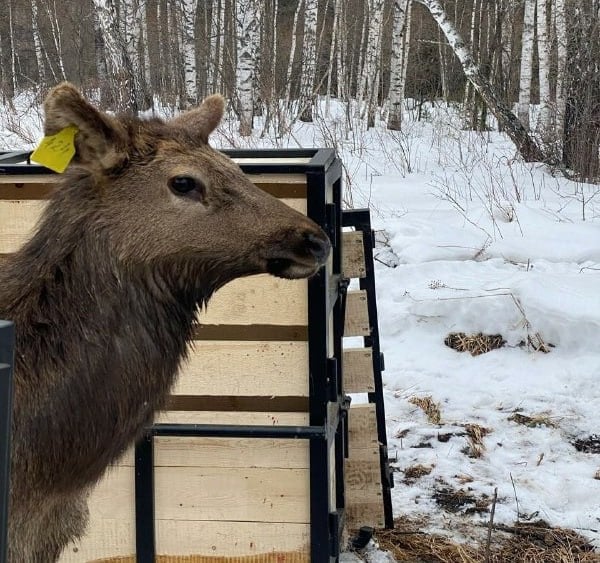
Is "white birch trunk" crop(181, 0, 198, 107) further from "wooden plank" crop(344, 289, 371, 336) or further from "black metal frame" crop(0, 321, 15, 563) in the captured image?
"black metal frame" crop(0, 321, 15, 563)

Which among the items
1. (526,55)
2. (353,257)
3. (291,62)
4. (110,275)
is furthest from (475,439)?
(291,62)

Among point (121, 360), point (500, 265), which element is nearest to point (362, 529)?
point (121, 360)

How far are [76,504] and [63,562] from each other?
80 cm

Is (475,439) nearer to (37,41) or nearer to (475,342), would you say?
(475,342)

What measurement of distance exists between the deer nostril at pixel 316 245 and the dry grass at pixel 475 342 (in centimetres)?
395

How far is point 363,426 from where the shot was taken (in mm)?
4004

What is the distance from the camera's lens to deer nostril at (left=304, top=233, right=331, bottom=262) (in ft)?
7.99

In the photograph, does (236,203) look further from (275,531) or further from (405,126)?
(405,126)

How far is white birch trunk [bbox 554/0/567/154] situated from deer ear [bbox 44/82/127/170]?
940 cm

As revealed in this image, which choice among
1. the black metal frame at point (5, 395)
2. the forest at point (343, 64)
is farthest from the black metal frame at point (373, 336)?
the forest at point (343, 64)

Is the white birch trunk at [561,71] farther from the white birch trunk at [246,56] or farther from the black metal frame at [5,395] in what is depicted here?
the black metal frame at [5,395]

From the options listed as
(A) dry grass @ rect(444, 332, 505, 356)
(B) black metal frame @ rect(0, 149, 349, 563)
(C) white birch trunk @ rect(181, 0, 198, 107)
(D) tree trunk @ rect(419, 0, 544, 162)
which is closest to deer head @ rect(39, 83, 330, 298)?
(B) black metal frame @ rect(0, 149, 349, 563)

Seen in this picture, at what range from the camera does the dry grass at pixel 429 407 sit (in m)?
5.34

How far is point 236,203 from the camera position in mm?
2480
